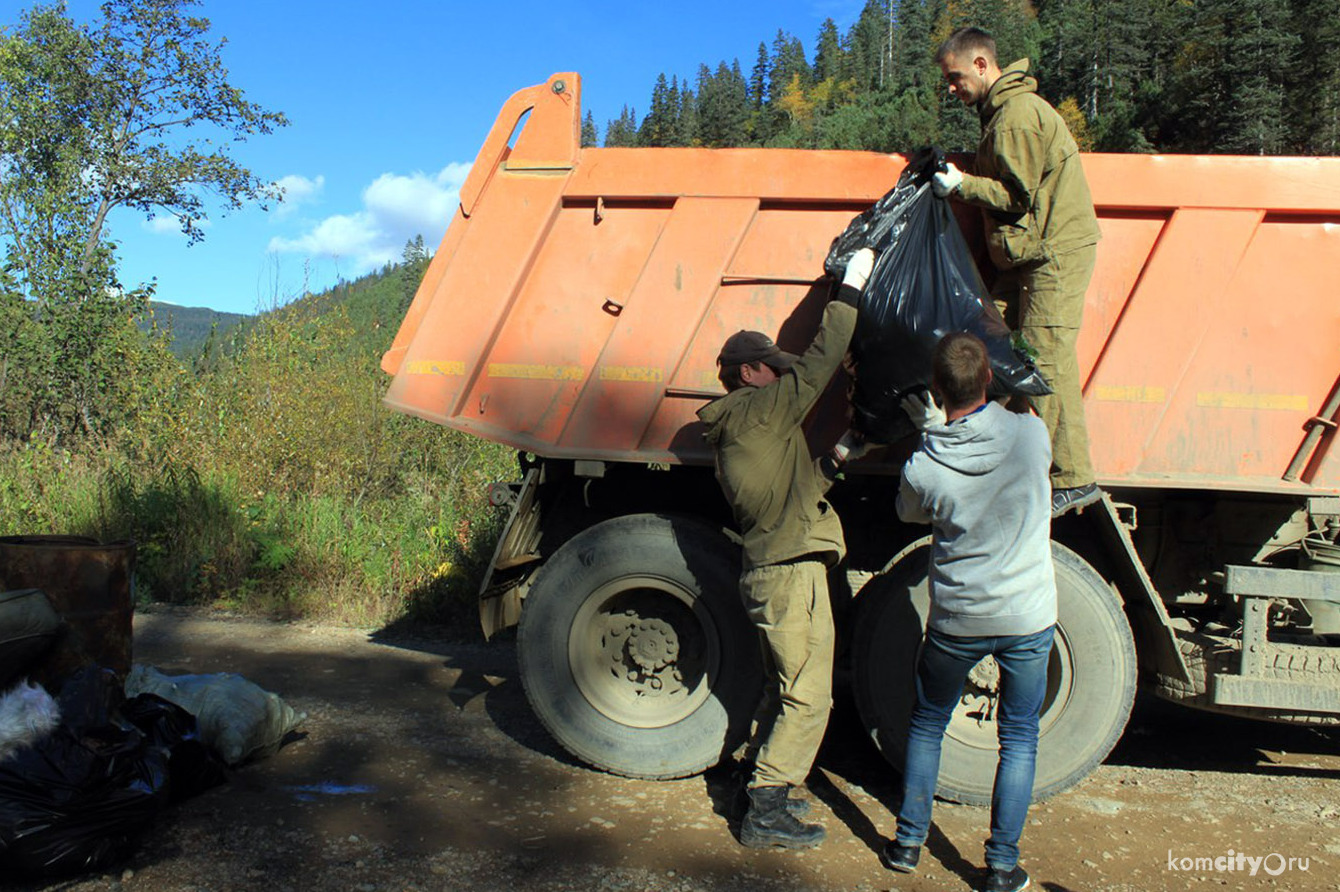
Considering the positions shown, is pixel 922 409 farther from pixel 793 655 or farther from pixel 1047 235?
pixel 793 655

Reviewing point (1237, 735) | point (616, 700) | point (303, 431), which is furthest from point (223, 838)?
point (303, 431)

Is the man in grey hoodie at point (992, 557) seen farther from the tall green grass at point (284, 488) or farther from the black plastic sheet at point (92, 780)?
the tall green grass at point (284, 488)

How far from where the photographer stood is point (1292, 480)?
389 centimetres

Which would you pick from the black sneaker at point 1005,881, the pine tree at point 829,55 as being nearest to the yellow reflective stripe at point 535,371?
the black sneaker at point 1005,881

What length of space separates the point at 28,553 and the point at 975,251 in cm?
417

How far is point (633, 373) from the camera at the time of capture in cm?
414

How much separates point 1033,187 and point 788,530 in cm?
158

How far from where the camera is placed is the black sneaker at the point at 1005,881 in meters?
3.14

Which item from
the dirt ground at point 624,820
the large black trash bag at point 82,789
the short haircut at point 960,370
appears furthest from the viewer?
the dirt ground at point 624,820

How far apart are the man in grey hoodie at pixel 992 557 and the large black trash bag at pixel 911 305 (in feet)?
0.92

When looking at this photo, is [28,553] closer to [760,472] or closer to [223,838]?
[223,838]

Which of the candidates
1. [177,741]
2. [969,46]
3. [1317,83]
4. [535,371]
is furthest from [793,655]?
[1317,83]

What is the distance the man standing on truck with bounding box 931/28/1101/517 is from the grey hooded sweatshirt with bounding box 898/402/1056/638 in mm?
603

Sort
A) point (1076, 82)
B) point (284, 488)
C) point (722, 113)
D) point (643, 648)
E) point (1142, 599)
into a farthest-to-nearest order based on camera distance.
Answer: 1. point (722, 113)
2. point (1076, 82)
3. point (284, 488)
4. point (643, 648)
5. point (1142, 599)
